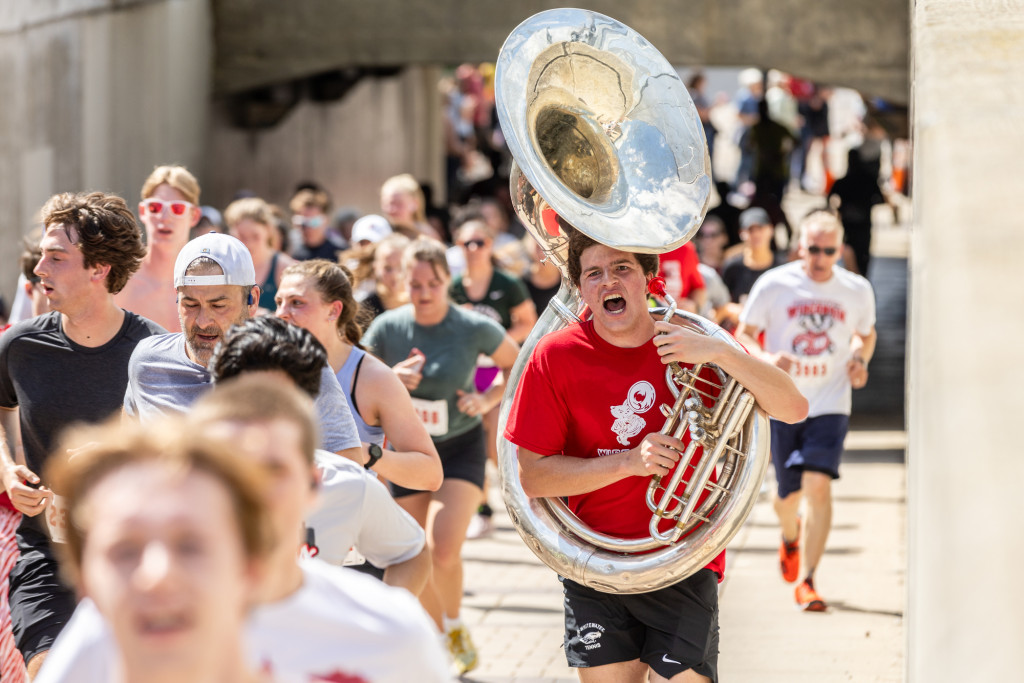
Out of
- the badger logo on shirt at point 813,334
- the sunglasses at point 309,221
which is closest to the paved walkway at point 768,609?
the badger logo on shirt at point 813,334

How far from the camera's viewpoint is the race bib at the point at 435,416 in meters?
6.38

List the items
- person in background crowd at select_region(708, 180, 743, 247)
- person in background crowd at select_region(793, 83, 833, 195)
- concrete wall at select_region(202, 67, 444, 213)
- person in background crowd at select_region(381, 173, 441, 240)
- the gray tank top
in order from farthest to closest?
person in background crowd at select_region(793, 83, 833, 195), concrete wall at select_region(202, 67, 444, 213), person in background crowd at select_region(708, 180, 743, 247), person in background crowd at select_region(381, 173, 441, 240), the gray tank top

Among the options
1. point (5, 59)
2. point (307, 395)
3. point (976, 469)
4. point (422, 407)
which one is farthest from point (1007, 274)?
point (5, 59)

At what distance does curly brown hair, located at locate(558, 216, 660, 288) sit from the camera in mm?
4012

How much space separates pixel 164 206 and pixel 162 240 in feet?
0.53

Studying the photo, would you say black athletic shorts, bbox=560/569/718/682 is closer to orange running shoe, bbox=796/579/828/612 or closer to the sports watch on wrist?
the sports watch on wrist

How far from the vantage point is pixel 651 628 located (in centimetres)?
399

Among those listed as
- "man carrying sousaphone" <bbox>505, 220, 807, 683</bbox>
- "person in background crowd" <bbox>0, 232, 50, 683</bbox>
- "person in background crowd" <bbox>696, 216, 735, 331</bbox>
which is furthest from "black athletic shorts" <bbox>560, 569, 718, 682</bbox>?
"person in background crowd" <bbox>696, 216, 735, 331</bbox>

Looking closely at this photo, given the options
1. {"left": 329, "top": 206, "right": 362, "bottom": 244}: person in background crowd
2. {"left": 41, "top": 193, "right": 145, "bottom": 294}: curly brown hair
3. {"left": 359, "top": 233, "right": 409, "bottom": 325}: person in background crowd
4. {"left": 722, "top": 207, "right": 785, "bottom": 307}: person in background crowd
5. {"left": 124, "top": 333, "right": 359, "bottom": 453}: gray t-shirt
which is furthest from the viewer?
{"left": 329, "top": 206, "right": 362, "bottom": 244}: person in background crowd

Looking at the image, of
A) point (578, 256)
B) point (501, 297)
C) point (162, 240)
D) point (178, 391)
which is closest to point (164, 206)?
point (162, 240)

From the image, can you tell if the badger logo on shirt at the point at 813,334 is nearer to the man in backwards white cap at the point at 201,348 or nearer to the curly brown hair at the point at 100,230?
the man in backwards white cap at the point at 201,348

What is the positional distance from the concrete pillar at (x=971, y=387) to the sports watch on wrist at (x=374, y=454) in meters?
1.95

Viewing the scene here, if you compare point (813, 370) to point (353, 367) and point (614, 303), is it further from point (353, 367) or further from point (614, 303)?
point (614, 303)

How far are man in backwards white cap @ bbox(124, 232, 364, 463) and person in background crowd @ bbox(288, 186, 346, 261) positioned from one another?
5.79m
